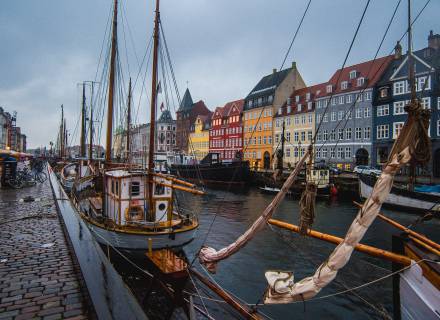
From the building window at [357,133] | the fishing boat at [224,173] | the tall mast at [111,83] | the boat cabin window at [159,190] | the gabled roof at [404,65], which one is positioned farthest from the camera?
the fishing boat at [224,173]

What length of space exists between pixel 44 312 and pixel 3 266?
3.01 metres

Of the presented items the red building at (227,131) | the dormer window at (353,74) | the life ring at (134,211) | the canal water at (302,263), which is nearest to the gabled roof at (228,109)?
the red building at (227,131)

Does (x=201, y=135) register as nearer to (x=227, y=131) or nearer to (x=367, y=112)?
(x=227, y=131)

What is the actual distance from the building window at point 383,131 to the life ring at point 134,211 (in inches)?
1668

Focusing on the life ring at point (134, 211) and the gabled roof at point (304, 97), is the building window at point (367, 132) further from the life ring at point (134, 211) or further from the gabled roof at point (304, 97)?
the life ring at point (134, 211)

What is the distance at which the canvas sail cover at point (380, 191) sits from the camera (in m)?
4.24

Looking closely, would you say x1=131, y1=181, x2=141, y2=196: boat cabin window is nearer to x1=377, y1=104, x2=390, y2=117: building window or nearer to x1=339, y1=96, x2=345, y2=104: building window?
x1=377, y1=104, x2=390, y2=117: building window

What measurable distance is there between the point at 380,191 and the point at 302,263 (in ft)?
36.1

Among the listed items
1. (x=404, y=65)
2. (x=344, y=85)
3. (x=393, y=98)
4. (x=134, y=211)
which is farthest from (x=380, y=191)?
(x=344, y=85)

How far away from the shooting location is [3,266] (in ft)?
23.6

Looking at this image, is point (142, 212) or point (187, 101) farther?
point (187, 101)

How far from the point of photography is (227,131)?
78688mm

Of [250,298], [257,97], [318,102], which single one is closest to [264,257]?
[250,298]

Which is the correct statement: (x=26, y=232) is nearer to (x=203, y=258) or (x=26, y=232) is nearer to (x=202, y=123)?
(x=203, y=258)
